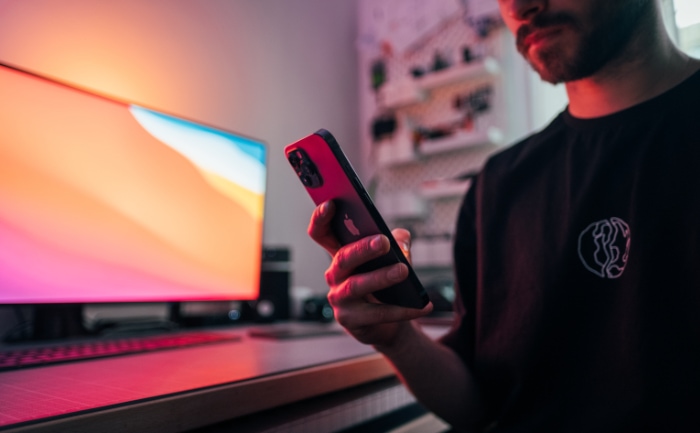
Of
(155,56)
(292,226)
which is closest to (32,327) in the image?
(155,56)

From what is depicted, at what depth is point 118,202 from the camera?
816 millimetres

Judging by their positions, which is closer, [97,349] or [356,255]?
[356,255]

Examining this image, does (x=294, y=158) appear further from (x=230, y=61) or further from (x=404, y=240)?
(x=230, y=61)

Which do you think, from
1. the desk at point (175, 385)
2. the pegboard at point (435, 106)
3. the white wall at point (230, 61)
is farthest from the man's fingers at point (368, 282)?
the pegboard at point (435, 106)

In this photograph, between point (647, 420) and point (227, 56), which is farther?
point (227, 56)

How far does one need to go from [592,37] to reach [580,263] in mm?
357

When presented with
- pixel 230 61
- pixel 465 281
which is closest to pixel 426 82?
pixel 230 61

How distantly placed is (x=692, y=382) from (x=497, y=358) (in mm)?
244

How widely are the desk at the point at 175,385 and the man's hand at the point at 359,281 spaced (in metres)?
0.09

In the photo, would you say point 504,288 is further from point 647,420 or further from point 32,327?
point 32,327

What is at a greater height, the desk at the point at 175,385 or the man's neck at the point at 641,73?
the man's neck at the point at 641,73

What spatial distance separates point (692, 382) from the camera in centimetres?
57

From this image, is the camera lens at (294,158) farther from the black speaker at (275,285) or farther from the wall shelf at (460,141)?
the wall shelf at (460,141)

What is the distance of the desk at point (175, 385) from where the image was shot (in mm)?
388
